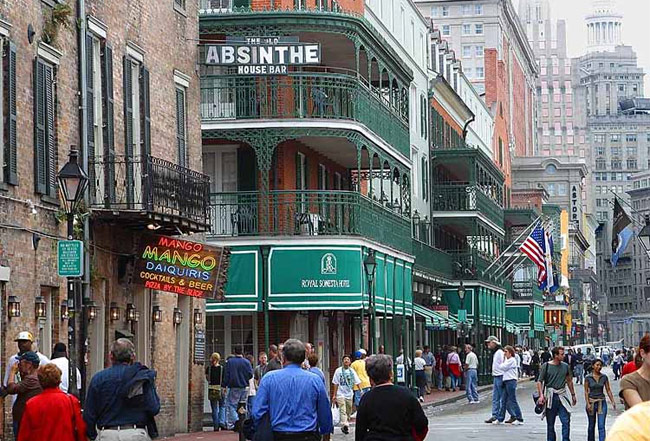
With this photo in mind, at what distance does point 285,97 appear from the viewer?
39562 mm

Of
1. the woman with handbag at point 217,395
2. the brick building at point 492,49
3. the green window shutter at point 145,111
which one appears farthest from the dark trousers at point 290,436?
the brick building at point 492,49

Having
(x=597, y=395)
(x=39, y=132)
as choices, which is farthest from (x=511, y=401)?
(x=39, y=132)

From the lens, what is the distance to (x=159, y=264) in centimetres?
2702

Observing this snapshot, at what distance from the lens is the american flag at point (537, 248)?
62.1 meters

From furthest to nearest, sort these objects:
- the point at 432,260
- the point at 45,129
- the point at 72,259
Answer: the point at 432,260 < the point at 45,129 < the point at 72,259

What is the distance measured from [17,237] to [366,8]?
97.9 feet

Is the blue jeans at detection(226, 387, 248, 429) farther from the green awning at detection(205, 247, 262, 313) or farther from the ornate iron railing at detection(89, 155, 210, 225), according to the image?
the green awning at detection(205, 247, 262, 313)

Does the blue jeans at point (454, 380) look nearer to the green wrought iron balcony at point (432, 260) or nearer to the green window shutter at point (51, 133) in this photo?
the green wrought iron balcony at point (432, 260)

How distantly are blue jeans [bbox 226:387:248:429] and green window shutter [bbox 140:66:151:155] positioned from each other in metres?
5.92

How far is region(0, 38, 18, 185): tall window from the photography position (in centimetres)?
2117

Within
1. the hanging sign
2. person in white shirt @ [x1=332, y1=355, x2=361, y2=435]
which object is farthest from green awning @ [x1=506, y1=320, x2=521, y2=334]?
person in white shirt @ [x1=332, y1=355, x2=361, y2=435]

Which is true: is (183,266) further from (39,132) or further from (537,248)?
(537,248)

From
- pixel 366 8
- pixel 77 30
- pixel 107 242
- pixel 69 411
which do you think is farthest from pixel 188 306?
pixel 366 8

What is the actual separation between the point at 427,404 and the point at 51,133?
25.5 meters
